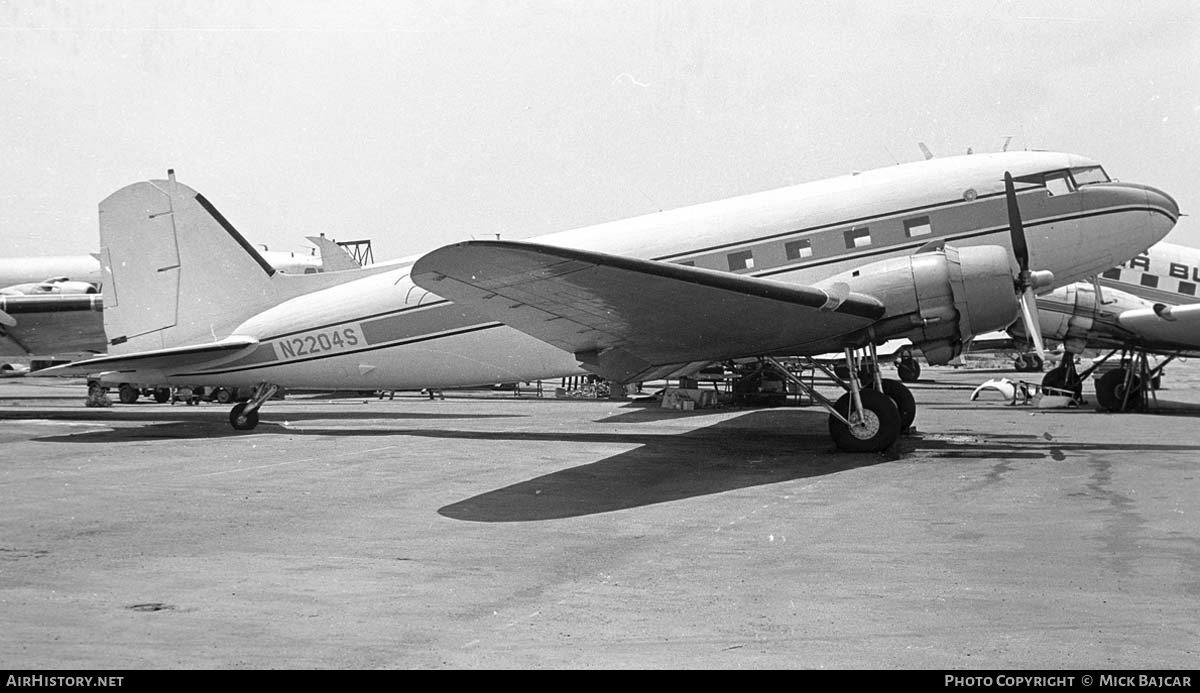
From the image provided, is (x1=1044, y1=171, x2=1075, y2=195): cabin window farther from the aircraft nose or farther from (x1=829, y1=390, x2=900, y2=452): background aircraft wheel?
(x1=829, y1=390, x2=900, y2=452): background aircraft wheel

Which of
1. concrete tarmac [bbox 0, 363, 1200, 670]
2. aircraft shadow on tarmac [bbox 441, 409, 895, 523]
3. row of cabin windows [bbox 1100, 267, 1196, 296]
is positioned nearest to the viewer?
concrete tarmac [bbox 0, 363, 1200, 670]

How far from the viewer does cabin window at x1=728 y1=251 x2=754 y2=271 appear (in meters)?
12.8

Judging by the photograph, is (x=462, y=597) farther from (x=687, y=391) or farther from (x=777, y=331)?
(x=687, y=391)

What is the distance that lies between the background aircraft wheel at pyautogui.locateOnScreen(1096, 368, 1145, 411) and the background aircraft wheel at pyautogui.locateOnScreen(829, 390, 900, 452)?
12296 mm

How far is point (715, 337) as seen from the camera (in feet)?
37.9

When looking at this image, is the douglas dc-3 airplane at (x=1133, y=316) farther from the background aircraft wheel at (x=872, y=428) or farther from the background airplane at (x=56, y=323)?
the background airplane at (x=56, y=323)

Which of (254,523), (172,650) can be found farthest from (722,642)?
(254,523)

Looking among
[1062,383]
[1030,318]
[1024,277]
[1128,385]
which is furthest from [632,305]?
[1062,383]

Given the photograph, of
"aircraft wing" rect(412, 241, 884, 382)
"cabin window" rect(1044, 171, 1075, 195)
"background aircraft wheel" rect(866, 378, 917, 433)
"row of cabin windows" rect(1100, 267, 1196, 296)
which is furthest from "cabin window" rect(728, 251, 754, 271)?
"row of cabin windows" rect(1100, 267, 1196, 296)

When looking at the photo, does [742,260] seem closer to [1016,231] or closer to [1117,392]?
[1016,231]

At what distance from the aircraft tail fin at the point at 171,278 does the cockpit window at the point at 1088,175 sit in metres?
9.87

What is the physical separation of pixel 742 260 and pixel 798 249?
2.31 ft

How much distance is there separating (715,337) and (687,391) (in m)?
12.4

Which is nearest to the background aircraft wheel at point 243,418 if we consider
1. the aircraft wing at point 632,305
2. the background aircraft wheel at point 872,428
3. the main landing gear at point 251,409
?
the main landing gear at point 251,409
